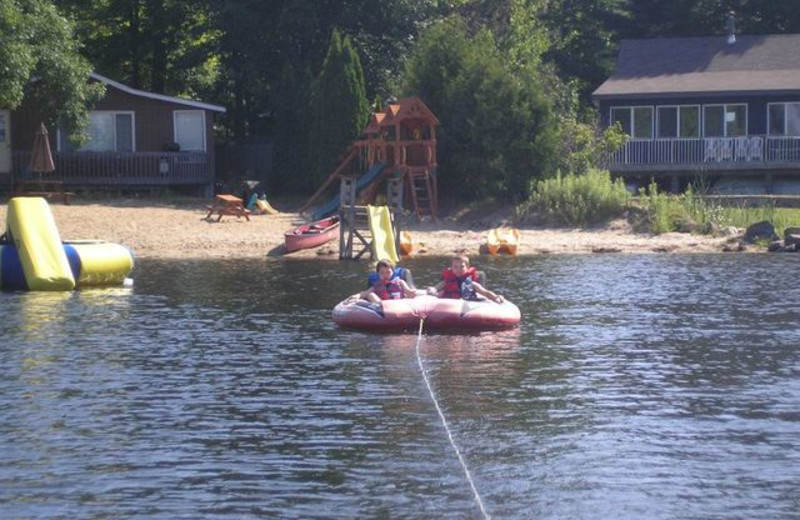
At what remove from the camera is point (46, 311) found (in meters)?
26.8

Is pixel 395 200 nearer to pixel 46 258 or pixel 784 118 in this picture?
pixel 46 258

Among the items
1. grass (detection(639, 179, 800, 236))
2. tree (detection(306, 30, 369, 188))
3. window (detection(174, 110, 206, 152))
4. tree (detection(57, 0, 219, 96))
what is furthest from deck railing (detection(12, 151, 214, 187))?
grass (detection(639, 179, 800, 236))

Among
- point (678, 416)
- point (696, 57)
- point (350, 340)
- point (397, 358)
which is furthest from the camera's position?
point (696, 57)

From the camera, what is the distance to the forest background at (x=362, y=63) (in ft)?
142

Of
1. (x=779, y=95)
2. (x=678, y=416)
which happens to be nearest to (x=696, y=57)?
(x=779, y=95)

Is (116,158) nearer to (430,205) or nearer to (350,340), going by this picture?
(430,205)

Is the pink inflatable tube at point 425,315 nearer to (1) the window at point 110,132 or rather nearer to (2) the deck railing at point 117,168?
(2) the deck railing at point 117,168

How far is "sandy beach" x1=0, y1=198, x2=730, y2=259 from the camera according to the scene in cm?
3822

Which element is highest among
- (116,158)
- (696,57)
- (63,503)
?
(696,57)

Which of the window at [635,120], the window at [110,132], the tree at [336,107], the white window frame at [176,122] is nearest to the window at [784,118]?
the window at [635,120]

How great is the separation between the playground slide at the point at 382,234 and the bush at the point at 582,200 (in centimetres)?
699

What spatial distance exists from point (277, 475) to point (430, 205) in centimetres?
2911

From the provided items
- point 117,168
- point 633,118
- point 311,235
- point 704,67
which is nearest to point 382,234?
point 311,235

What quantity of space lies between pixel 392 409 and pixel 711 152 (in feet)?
106
